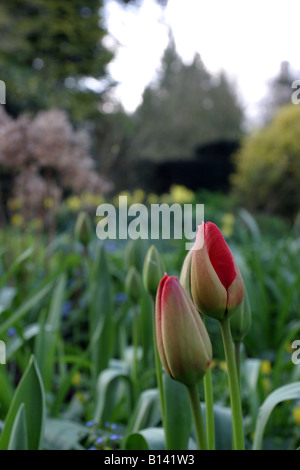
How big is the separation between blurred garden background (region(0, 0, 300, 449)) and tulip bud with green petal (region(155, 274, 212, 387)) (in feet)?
0.67

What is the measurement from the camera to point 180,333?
0.33 meters

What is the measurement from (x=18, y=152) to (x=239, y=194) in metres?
5.79

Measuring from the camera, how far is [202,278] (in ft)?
1.13

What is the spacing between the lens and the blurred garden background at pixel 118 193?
896mm

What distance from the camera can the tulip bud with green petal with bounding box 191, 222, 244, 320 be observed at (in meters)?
0.34

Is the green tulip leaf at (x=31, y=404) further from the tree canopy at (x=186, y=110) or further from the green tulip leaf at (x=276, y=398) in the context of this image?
the tree canopy at (x=186, y=110)

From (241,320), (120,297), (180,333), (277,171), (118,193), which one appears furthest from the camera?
(118,193)

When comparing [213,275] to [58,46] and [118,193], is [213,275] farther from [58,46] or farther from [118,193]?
[58,46]

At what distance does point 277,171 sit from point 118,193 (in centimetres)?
232

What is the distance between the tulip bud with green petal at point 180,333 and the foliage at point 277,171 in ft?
20.9

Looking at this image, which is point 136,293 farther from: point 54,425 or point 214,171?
point 214,171

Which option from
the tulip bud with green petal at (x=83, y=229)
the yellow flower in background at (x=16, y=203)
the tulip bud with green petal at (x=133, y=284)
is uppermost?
the yellow flower in background at (x=16, y=203)

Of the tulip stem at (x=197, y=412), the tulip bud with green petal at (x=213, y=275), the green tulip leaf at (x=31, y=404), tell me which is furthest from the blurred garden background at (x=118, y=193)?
the tulip bud with green petal at (x=213, y=275)
